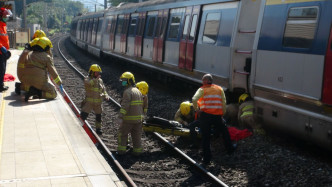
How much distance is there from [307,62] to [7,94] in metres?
9.44

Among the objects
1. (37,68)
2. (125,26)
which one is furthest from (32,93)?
(125,26)

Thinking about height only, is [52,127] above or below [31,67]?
below

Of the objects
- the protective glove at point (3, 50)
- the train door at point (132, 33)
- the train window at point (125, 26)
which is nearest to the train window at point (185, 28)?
the protective glove at point (3, 50)

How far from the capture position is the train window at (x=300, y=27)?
324 inches

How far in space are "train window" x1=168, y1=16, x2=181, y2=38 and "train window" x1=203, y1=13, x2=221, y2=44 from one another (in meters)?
2.38

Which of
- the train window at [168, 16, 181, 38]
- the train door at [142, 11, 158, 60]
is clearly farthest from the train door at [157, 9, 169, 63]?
the train door at [142, 11, 158, 60]

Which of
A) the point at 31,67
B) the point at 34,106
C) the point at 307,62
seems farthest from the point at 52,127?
the point at 307,62

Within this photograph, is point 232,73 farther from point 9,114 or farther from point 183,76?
point 9,114

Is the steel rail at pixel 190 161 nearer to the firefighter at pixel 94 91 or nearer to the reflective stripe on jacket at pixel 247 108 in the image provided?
the firefighter at pixel 94 91

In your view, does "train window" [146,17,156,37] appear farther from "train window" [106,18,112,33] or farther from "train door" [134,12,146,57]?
"train window" [106,18,112,33]

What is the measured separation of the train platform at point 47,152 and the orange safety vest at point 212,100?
210 cm

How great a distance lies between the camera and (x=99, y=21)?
3247cm

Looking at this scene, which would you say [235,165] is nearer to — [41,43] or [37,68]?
[37,68]

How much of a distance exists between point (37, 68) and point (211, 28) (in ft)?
16.2
